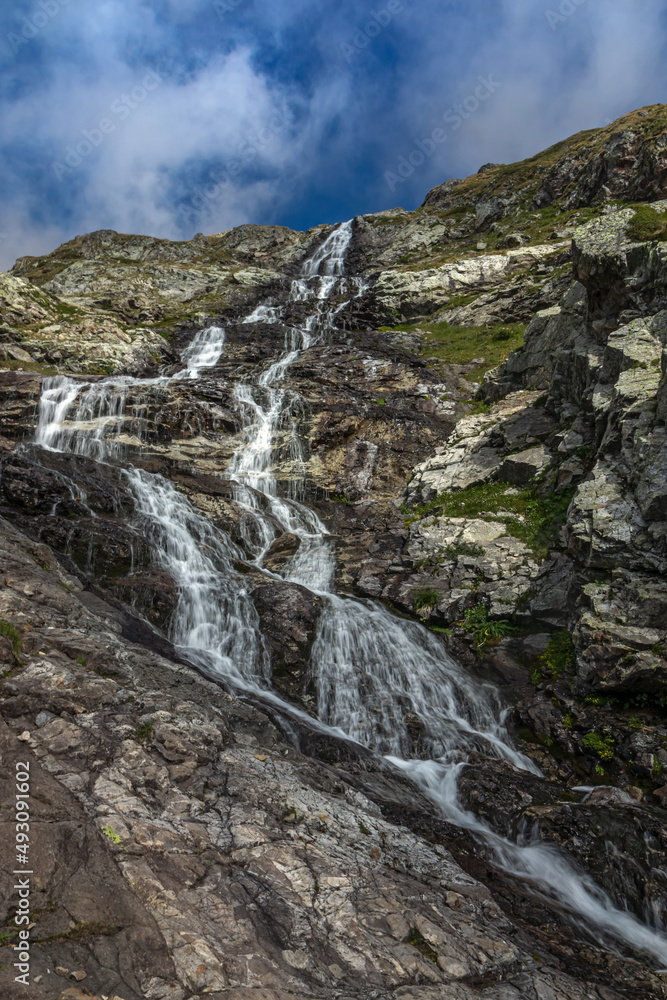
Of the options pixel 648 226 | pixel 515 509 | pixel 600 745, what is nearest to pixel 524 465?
pixel 515 509

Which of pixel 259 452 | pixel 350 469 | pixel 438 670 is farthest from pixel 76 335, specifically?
pixel 438 670

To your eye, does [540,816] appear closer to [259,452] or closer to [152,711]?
[152,711]

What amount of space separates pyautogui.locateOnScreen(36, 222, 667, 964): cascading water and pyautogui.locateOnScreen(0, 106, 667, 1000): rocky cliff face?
1.12 feet

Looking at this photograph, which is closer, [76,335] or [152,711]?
[152,711]

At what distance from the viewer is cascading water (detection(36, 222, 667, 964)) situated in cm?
793

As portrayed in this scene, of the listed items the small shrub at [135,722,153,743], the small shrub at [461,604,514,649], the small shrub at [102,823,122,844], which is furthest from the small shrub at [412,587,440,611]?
the small shrub at [102,823,122,844]

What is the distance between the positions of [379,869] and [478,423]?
20.0 meters

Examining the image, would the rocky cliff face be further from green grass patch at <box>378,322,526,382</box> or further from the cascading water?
green grass patch at <box>378,322,526,382</box>

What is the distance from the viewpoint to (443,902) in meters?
5.75

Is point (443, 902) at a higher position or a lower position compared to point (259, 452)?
lower

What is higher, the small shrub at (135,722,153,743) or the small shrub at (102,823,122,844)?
the small shrub at (135,722,153,743)

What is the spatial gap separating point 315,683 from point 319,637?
1.40 meters

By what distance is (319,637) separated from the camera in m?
13.3

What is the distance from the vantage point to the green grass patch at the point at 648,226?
15.4m
